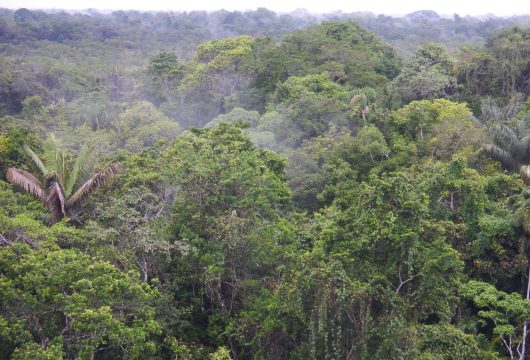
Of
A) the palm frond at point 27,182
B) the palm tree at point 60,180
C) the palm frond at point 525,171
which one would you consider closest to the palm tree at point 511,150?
the palm frond at point 525,171

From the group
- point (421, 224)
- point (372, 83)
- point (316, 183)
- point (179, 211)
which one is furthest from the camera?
point (372, 83)

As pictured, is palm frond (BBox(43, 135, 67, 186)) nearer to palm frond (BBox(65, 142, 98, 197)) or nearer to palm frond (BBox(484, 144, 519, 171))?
palm frond (BBox(65, 142, 98, 197))

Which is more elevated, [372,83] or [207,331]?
[372,83]

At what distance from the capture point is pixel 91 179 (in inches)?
479

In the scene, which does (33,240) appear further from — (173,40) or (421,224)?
(173,40)

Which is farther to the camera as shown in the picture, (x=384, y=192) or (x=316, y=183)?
(x=316, y=183)

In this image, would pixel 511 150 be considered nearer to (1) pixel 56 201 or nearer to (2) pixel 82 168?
(2) pixel 82 168

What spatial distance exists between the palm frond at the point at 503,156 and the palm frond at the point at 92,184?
1101cm

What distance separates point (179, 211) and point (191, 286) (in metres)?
1.74

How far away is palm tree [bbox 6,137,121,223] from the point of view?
12.1m

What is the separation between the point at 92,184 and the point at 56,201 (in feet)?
2.79

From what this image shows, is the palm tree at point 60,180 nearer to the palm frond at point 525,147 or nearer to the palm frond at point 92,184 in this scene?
the palm frond at point 92,184

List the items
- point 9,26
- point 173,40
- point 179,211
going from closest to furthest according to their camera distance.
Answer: point 179,211, point 9,26, point 173,40

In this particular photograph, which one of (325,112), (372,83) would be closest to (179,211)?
(325,112)
